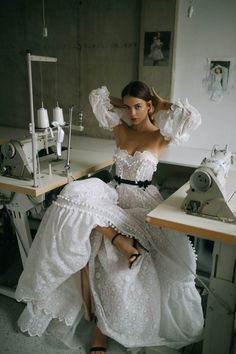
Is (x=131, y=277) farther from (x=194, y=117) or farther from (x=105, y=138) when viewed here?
(x=105, y=138)

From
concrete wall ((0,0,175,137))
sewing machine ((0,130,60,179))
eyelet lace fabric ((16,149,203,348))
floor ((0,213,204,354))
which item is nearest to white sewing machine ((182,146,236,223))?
eyelet lace fabric ((16,149,203,348))

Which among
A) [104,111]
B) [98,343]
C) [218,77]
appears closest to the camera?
[98,343]

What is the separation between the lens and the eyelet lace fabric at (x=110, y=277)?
156 centimetres

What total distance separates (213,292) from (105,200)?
71 cm

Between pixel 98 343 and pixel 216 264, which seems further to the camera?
pixel 98 343

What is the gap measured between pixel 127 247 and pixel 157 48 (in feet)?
5.75

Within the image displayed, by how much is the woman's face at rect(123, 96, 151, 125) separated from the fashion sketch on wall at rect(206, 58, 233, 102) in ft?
2.92

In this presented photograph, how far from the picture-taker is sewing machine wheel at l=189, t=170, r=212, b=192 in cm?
132

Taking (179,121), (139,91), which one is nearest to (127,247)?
(179,121)

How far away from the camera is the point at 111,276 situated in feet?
5.16

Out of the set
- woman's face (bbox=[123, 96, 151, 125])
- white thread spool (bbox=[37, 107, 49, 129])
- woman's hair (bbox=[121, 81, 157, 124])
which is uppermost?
woman's hair (bbox=[121, 81, 157, 124])

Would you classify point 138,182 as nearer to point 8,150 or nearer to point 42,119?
point 42,119

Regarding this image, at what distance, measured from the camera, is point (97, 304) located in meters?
1.61

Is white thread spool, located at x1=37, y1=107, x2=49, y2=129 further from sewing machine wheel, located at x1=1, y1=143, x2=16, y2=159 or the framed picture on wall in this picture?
the framed picture on wall
